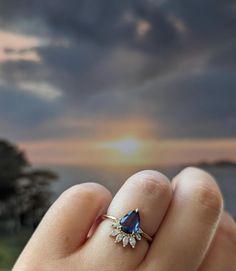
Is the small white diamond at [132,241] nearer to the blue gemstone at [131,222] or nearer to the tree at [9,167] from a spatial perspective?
the blue gemstone at [131,222]

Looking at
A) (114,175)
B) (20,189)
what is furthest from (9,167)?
(114,175)

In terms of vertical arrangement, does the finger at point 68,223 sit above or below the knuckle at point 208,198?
below

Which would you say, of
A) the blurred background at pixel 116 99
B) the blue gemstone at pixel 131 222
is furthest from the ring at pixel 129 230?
the blurred background at pixel 116 99

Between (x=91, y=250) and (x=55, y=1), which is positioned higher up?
(x=55, y=1)

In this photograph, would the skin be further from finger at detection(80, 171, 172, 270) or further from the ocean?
the ocean

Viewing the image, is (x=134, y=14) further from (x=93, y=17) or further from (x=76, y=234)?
(x=76, y=234)

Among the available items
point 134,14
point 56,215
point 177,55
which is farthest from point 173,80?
point 56,215

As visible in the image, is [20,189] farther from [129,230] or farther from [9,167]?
[129,230]
